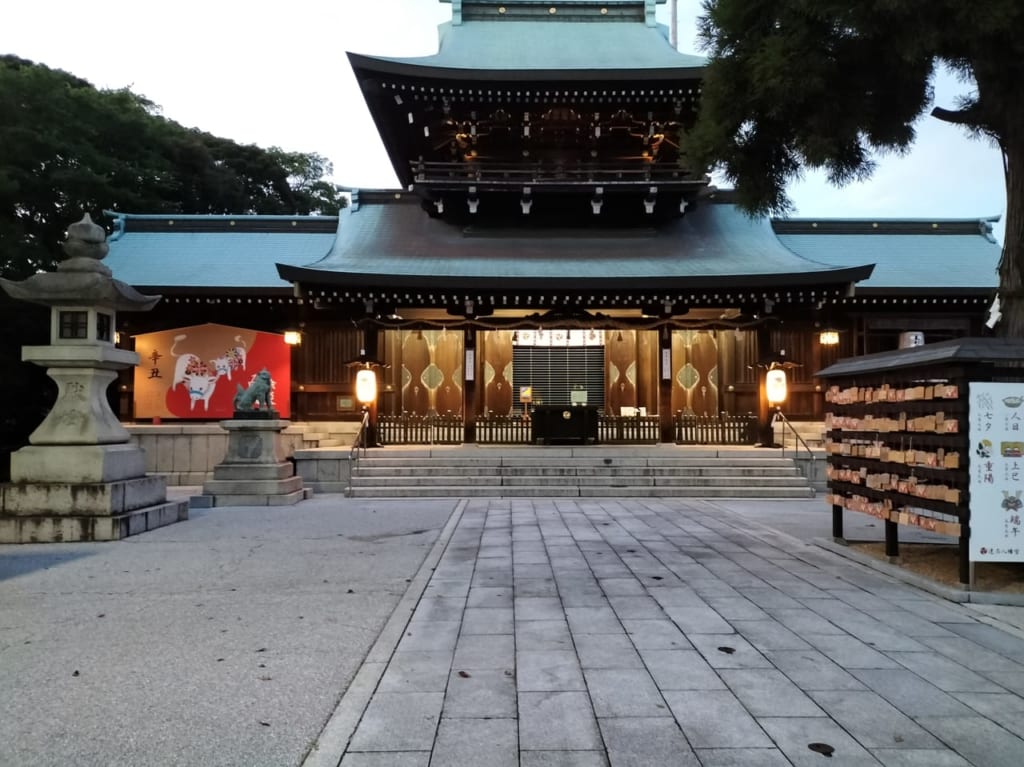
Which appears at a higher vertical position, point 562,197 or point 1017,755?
point 562,197

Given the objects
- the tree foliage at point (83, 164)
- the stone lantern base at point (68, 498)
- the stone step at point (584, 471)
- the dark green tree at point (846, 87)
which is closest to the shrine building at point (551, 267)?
the stone step at point (584, 471)

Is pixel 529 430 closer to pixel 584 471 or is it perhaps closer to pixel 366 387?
pixel 584 471

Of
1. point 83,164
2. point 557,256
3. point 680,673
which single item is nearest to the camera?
point 680,673

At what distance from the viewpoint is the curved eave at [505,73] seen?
14.7 meters

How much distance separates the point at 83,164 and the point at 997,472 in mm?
26695

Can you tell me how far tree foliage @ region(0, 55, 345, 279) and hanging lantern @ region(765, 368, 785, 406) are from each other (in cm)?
2042

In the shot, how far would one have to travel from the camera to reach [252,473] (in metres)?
11.3

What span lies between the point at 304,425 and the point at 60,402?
7.17m

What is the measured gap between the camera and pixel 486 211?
669 inches

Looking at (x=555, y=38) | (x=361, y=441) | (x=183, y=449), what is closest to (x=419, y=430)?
(x=361, y=441)

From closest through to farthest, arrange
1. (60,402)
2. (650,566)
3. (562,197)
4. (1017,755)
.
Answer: (1017,755) → (650,566) → (60,402) → (562,197)

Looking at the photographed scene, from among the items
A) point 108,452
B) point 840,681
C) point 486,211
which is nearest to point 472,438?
point 486,211

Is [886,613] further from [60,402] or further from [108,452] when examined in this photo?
[60,402]

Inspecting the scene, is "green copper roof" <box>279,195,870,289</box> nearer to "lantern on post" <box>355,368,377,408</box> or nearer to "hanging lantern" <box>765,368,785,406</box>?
"hanging lantern" <box>765,368,785,406</box>
